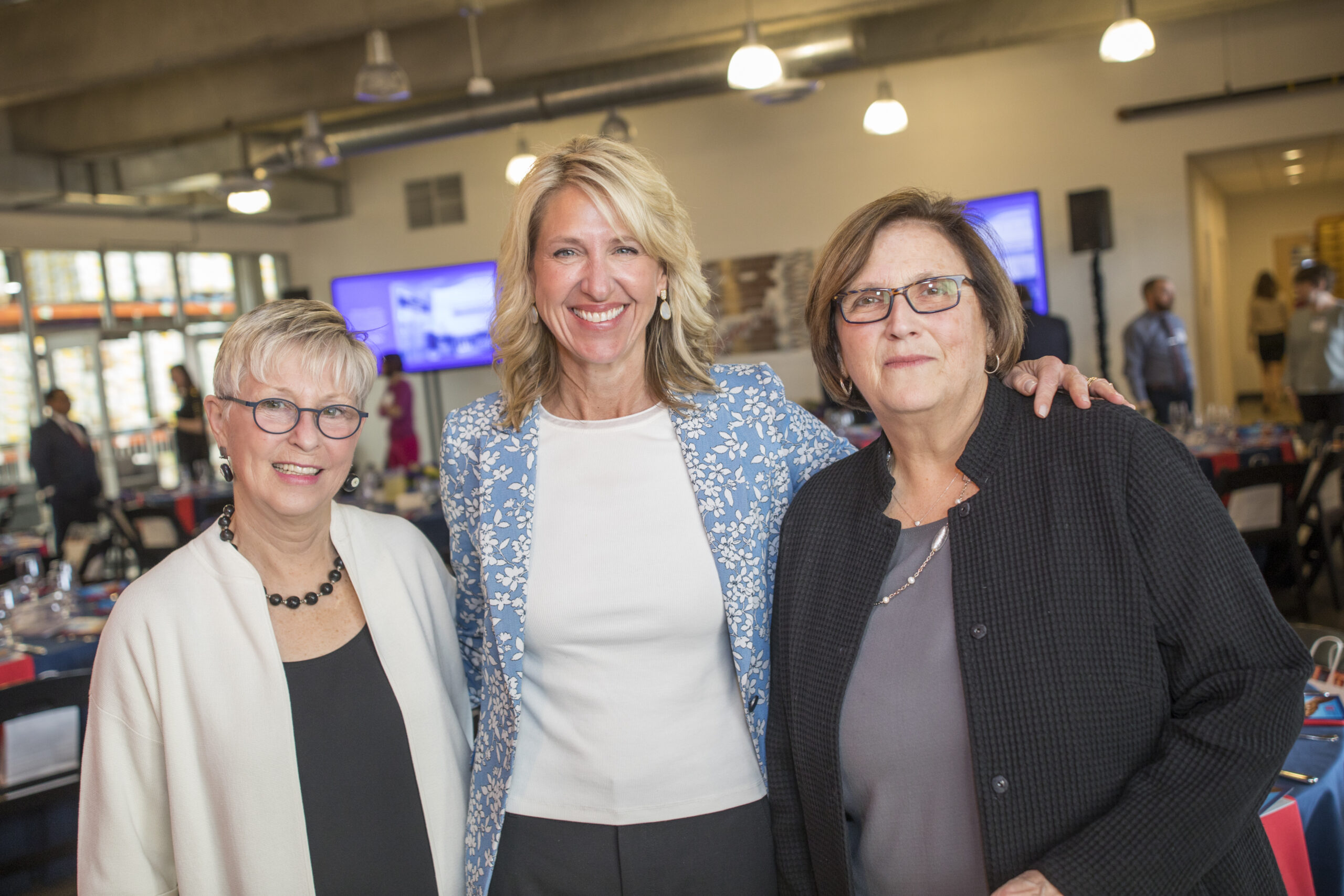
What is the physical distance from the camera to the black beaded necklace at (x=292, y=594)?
171 centimetres

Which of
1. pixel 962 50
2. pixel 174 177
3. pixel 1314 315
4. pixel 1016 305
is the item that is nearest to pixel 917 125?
pixel 962 50

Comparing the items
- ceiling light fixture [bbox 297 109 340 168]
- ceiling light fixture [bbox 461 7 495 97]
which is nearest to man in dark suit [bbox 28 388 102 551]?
ceiling light fixture [bbox 297 109 340 168]

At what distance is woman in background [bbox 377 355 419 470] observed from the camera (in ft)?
32.6

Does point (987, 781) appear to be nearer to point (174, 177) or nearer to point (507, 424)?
point (507, 424)

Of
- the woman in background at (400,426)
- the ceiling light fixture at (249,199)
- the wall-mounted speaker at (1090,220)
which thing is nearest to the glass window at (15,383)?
the ceiling light fixture at (249,199)

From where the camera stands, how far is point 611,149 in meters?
1.76

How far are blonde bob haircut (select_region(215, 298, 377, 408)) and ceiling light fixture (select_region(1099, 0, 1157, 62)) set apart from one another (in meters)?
6.00

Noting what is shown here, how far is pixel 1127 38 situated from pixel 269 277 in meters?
11.3

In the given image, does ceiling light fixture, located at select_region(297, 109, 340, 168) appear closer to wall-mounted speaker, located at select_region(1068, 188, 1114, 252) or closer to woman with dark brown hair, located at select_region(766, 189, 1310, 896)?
wall-mounted speaker, located at select_region(1068, 188, 1114, 252)

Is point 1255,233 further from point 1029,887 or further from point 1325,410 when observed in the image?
point 1029,887

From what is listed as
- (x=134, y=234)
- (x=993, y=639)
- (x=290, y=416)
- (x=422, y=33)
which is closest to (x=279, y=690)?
(x=290, y=416)

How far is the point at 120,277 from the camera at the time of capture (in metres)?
11.9

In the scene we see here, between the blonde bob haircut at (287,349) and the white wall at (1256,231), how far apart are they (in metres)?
18.4

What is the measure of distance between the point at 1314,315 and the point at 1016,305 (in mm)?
8705
